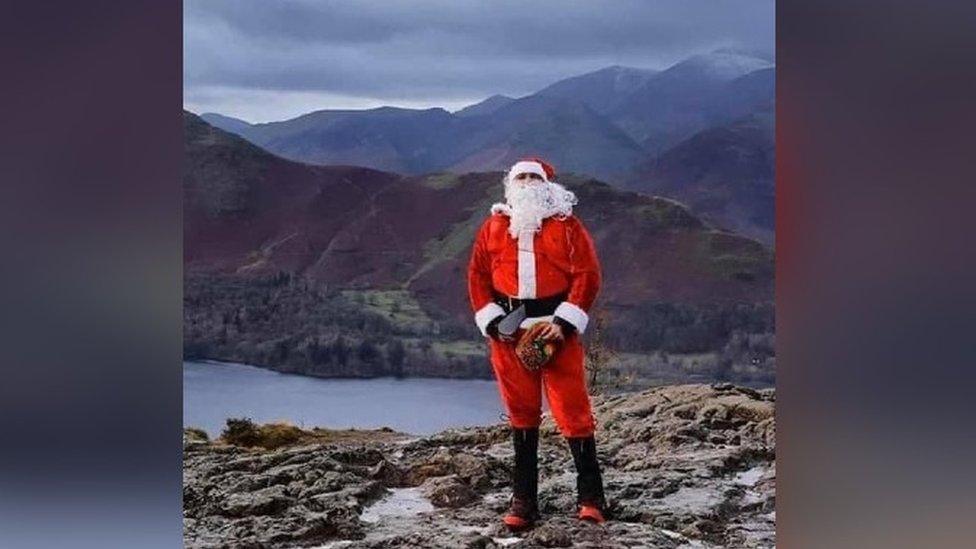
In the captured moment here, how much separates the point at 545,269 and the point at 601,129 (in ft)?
2.45

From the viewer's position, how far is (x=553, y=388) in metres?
5.54

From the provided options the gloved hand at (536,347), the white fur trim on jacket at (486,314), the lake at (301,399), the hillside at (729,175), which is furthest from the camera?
the lake at (301,399)

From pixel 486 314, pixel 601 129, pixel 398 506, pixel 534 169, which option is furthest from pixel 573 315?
pixel 398 506

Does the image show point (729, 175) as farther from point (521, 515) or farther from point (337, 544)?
point (337, 544)

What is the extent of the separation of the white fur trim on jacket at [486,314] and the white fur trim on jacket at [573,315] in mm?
239

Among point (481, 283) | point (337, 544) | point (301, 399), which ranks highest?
point (481, 283)

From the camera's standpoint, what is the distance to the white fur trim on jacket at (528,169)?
5672 millimetres

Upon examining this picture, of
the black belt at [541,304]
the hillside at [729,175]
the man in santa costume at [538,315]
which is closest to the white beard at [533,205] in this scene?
the man in santa costume at [538,315]

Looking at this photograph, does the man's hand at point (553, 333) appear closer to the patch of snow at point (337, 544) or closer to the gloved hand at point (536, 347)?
the gloved hand at point (536, 347)

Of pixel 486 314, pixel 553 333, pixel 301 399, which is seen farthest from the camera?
pixel 301 399

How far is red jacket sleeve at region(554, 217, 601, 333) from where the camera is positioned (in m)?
5.54
